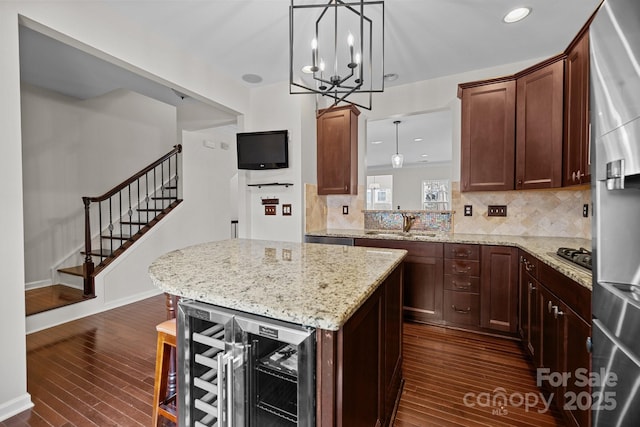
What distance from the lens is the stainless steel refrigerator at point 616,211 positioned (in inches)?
33.3

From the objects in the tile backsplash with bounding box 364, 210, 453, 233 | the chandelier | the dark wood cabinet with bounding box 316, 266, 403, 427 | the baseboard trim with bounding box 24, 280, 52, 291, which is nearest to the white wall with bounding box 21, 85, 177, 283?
the baseboard trim with bounding box 24, 280, 52, 291

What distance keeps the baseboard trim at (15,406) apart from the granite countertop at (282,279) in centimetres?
130

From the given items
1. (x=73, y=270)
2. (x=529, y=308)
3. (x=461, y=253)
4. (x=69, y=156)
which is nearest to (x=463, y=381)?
(x=529, y=308)

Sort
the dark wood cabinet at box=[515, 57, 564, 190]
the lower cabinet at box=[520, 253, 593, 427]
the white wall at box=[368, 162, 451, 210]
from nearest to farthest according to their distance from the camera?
the lower cabinet at box=[520, 253, 593, 427] < the dark wood cabinet at box=[515, 57, 564, 190] < the white wall at box=[368, 162, 451, 210]

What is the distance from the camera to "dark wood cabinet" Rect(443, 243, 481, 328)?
2.78m

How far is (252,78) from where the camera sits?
3.52m

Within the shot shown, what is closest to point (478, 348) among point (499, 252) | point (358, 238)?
point (499, 252)

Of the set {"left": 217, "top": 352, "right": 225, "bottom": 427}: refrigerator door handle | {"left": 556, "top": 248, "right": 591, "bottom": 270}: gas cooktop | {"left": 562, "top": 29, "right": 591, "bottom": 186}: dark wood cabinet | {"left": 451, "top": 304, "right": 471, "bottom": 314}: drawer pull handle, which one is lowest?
{"left": 451, "top": 304, "right": 471, "bottom": 314}: drawer pull handle

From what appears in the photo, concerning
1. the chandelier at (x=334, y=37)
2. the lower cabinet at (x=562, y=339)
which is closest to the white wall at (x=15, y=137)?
the chandelier at (x=334, y=37)

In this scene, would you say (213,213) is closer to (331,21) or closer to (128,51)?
(128,51)

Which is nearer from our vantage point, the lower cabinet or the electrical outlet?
the lower cabinet

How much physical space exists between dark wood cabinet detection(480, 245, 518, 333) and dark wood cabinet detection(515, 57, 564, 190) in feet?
2.28

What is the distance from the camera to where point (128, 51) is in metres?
2.40

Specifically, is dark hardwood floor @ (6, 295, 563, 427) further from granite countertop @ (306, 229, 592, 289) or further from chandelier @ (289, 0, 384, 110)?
chandelier @ (289, 0, 384, 110)
